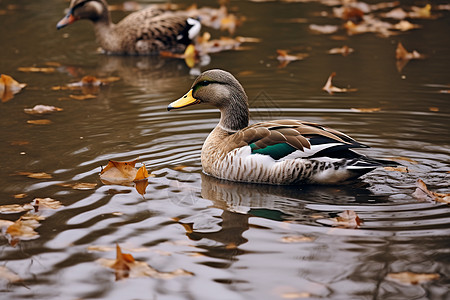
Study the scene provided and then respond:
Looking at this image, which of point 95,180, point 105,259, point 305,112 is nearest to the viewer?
point 105,259

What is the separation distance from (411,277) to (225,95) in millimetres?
3364

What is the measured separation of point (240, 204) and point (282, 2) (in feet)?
40.6

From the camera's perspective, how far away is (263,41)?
1385 cm

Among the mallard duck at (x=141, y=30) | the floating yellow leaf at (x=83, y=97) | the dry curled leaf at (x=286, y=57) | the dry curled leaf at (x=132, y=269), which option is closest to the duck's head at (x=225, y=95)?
the dry curled leaf at (x=132, y=269)

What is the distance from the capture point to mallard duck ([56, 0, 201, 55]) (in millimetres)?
13281

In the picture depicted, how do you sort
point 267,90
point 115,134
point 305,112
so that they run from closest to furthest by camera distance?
point 115,134
point 305,112
point 267,90

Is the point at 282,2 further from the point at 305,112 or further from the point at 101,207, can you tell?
the point at 101,207

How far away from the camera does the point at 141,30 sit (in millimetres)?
13203

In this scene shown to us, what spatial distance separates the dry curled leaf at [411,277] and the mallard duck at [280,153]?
5.82 ft

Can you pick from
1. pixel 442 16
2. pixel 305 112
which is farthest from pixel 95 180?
pixel 442 16

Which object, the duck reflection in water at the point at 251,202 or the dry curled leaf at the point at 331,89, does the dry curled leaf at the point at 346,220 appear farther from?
the dry curled leaf at the point at 331,89

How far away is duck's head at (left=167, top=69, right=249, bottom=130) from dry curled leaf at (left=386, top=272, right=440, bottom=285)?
124 inches

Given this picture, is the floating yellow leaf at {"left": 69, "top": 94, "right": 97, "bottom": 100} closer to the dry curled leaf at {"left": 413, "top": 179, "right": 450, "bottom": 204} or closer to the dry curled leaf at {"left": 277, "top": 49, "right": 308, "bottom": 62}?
the dry curled leaf at {"left": 277, "top": 49, "right": 308, "bottom": 62}

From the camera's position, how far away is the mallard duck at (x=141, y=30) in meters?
13.3
